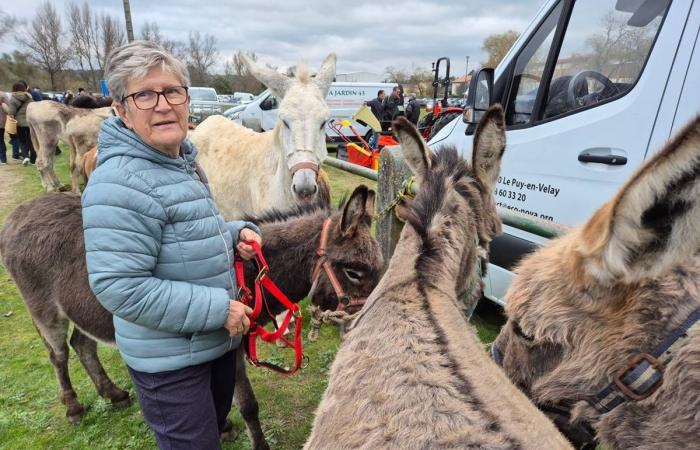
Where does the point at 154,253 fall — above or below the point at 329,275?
above

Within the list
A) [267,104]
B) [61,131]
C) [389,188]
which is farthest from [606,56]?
[267,104]

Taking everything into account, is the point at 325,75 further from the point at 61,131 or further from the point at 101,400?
the point at 61,131

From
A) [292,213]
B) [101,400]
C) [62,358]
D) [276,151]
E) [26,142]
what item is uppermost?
[276,151]

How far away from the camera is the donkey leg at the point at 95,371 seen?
3199 mm

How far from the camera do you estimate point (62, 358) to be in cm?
305

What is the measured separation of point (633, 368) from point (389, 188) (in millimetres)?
2391

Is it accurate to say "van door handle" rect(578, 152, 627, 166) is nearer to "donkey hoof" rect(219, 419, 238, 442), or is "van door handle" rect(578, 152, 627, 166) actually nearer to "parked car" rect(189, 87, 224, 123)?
"donkey hoof" rect(219, 419, 238, 442)

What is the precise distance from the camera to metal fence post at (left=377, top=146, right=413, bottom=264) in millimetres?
3127

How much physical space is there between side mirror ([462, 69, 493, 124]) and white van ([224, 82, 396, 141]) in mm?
12480

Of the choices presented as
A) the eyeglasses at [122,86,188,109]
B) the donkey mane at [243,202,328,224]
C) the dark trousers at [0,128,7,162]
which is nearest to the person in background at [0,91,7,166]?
the dark trousers at [0,128,7,162]

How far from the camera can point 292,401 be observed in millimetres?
3350

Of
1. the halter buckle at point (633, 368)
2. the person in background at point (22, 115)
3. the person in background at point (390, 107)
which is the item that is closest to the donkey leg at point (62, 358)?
the halter buckle at point (633, 368)

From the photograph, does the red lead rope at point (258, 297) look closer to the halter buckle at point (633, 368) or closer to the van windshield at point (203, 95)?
the halter buckle at point (633, 368)

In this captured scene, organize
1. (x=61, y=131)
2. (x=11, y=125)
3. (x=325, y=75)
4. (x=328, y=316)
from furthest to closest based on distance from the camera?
(x=11, y=125) < (x=61, y=131) < (x=325, y=75) < (x=328, y=316)
